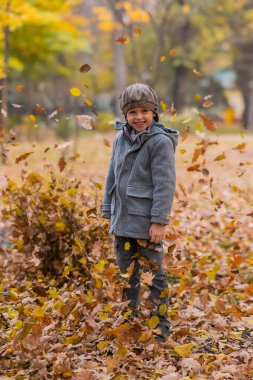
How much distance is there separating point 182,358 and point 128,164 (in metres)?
1.33

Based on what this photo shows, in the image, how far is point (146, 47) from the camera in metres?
A: 32.8

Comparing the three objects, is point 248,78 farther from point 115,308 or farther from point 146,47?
point 115,308

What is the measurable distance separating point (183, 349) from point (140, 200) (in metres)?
1.03

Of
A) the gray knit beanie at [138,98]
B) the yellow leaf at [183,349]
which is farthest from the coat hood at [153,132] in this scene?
the yellow leaf at [183,349]

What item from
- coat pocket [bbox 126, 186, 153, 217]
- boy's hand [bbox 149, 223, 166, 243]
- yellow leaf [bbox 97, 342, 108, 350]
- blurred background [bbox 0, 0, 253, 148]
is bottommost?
yellow leaf [bbox 97, 342, 108, 350]

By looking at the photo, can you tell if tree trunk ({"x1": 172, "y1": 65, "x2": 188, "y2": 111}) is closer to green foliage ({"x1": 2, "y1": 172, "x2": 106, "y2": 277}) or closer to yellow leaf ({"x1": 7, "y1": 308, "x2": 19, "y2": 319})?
green foliage ({"x1": 2, "y1": 172, "x2": 106, "y2": 277})

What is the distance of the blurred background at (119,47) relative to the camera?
1531 centimetres

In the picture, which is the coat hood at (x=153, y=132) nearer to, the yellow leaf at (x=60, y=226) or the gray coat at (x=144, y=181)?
the gray coat at (x=144, y=181)

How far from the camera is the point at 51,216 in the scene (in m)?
4.96

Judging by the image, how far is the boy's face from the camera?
374 centimetres

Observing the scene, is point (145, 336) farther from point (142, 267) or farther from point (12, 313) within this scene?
point (12, 313)

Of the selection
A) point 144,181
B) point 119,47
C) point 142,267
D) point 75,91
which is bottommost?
point 142,267

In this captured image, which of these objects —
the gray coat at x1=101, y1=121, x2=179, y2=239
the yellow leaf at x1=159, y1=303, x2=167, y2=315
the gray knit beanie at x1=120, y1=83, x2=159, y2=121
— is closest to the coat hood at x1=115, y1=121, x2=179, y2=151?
the gray coat at x1=101, y1=121, x2=179, y2=239

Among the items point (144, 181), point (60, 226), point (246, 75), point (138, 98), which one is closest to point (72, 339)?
point (144, 181)
